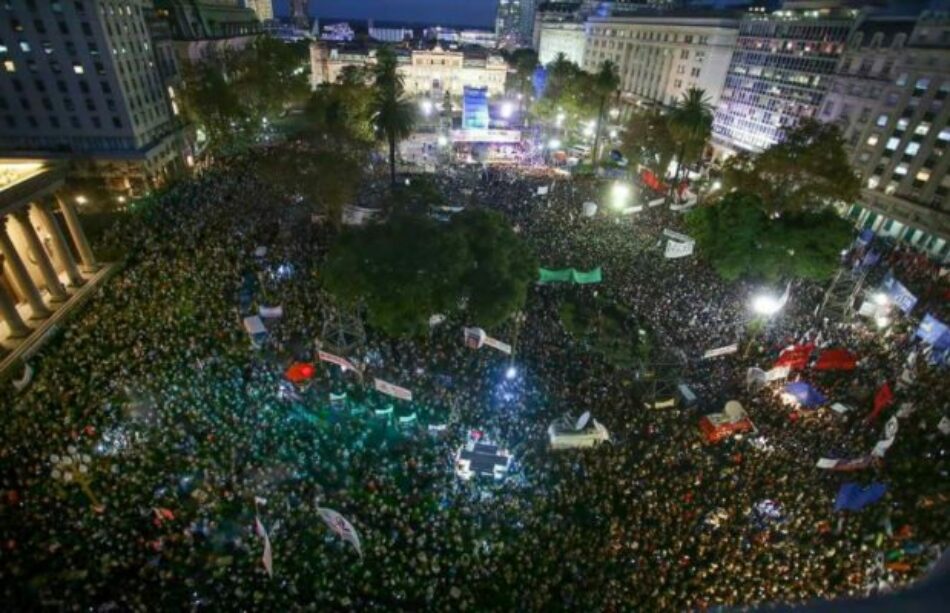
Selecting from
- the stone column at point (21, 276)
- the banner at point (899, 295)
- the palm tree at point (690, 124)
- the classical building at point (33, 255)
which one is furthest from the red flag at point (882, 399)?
the stone column at point (21, 276)

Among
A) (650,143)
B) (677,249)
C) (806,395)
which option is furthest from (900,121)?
(806,395)

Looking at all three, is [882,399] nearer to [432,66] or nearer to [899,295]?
[899,295]

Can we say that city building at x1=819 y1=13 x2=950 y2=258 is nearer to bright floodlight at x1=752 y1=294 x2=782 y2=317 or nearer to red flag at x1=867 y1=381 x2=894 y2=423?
bright floodlight at x1=752 y1=294 x2=782 y2=317

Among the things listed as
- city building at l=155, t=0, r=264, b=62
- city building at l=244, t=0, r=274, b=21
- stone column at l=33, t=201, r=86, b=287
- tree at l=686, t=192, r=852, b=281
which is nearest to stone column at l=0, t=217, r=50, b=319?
stone column at l=33, t=201, r=86, b=287

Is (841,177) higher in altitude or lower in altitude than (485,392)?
higher

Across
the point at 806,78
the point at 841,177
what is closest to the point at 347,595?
the point at 841,177

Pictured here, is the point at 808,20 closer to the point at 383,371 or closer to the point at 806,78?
the point at 806,78
